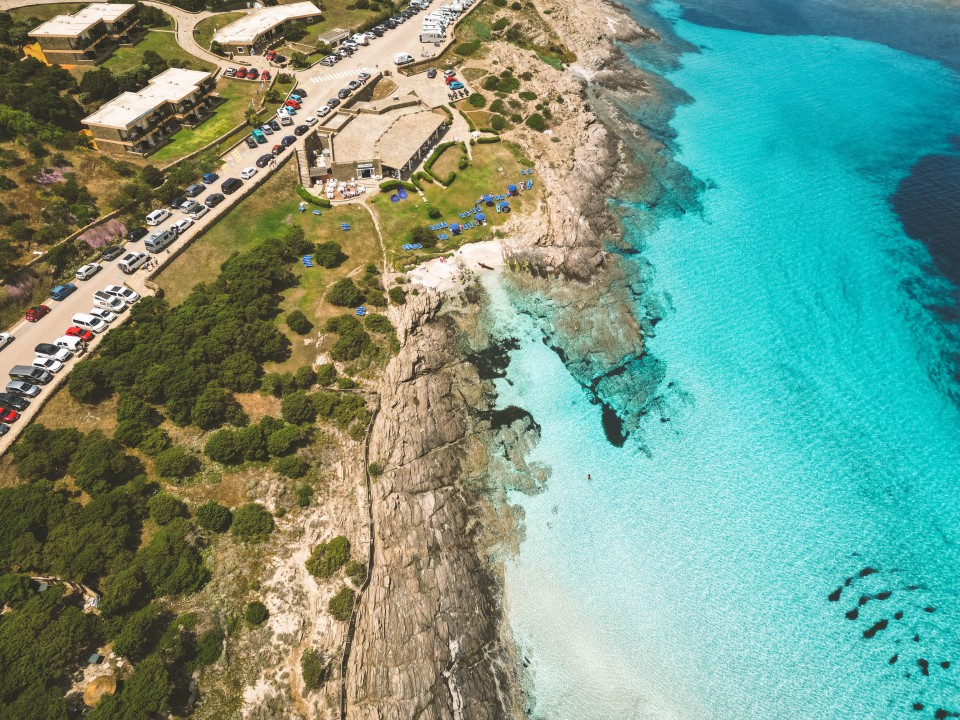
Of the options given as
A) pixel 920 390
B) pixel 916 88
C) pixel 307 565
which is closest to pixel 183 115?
pixel 307 565

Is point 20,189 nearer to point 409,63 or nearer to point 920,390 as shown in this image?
point 409,63

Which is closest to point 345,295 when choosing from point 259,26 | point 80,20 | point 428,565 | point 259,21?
point 428,565

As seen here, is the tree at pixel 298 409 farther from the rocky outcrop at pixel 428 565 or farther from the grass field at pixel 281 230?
the rocky outcrop at pixel 428 565

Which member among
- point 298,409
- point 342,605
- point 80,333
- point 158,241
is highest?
point 158,241

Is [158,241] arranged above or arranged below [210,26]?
below

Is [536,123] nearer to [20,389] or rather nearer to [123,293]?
[123,293]

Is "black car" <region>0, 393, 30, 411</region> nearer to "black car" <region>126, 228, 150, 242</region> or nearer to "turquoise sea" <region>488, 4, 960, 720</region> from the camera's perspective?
"black car" <region>126, 228, 150, 242</region>

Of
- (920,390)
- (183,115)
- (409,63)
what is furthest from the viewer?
(409,63)
